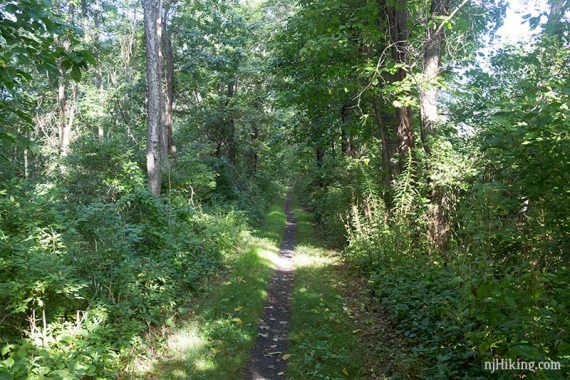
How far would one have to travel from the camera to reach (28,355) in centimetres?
438

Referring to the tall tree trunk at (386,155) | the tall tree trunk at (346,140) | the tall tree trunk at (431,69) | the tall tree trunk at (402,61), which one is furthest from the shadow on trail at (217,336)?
the tall tree trunk at (346,140)

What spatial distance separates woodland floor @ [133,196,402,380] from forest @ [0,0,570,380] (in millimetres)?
39

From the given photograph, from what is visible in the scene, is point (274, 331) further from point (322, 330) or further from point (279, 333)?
point (322, 330)

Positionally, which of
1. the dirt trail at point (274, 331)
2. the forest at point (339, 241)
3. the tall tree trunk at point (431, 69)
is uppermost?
the tall tree trunk at point (431, 69)

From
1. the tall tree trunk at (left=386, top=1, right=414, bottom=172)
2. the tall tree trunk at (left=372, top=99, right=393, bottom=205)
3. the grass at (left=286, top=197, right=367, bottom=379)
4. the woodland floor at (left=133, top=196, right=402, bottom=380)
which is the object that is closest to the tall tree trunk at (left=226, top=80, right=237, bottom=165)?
the tall tree trunk at (left=372, top=99, right=393, bottom=205)

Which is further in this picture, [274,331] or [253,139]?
[253,139]

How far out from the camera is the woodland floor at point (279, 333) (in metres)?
5.57

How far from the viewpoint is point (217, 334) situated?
21.6ft

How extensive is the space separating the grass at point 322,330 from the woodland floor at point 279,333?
15 mm

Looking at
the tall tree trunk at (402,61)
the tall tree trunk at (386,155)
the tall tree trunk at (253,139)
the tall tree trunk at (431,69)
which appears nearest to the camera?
the tall tree trunk at (431,69)

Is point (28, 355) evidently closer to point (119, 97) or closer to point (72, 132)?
point (119, 97)

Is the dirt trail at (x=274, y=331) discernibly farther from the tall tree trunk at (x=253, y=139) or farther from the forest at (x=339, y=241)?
Result: the tall tree trunk at (x=253, y=139)

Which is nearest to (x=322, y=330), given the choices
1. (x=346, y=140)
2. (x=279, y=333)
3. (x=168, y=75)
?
(x=279, y=333)

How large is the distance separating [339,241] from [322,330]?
24.0 ft
